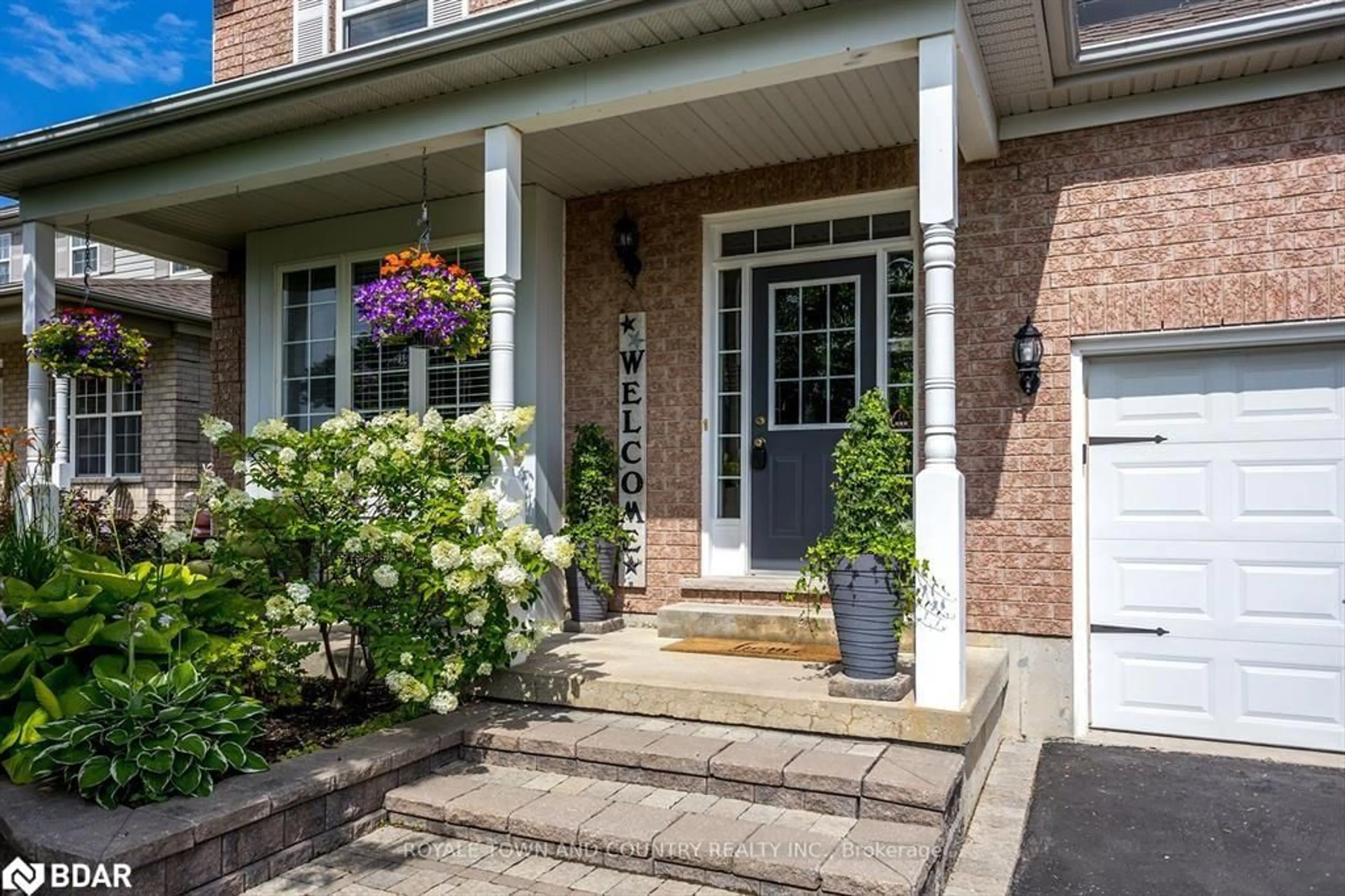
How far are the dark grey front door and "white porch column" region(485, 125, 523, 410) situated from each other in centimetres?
170

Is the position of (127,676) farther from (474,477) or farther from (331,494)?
(474,477)

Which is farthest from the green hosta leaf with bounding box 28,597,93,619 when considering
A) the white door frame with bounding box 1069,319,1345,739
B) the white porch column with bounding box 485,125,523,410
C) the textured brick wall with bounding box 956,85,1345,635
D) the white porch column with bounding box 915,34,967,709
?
the white door frame with bounding box 1069,319,1345,739

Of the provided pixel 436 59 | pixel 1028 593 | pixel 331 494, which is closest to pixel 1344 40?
pixel 1028 593

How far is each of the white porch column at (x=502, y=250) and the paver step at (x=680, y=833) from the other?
1756 mm

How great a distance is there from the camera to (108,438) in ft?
35.6

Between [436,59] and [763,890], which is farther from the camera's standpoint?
[436,59]

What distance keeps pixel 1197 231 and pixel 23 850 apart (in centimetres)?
524

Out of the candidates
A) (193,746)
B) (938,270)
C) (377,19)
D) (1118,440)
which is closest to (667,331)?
(938,270)

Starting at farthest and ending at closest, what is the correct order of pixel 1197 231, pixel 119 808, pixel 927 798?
pixel 1197 231, pixel 927 798, pixel 119 808

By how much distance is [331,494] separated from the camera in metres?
3.90

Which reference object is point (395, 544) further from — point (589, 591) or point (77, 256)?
point (77, 256)

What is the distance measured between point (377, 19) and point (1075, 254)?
5.13 meters

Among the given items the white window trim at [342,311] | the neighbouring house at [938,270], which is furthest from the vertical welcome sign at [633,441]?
the white window trim at [342,311]

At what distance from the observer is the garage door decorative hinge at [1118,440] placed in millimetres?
4609
